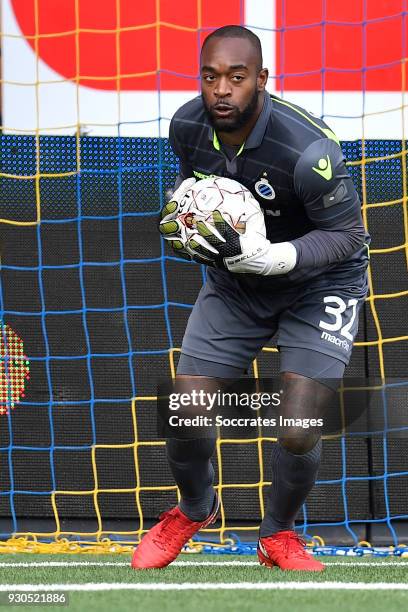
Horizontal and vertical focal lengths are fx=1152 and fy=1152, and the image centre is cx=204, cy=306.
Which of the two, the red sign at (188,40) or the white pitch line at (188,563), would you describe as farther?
the red sign at (188,40)

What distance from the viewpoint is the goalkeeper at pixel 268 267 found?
129 inches

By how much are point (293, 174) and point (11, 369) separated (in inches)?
85.3

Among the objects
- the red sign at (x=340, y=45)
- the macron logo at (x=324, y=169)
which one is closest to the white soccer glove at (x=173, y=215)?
the macron logo at (x=324, y=169)

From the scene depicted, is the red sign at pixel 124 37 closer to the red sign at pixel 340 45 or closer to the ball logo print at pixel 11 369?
the red sign at pixel 340 45

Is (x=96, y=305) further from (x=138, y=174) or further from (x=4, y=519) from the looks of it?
(x=4, y=519)

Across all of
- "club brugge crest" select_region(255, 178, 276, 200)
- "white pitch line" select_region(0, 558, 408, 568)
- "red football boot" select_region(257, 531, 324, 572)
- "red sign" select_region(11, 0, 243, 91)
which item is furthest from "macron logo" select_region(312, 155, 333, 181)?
"red sign" select_region(11, 0, 243, 91)

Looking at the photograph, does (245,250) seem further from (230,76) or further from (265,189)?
(230,76)

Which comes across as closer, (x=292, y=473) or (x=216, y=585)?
(x=216, y=585)

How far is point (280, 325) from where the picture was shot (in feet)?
11.8

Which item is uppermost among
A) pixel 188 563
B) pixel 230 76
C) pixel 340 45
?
pixel 340 45

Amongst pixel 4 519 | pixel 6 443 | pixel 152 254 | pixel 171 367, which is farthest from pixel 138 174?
pixel 4 519

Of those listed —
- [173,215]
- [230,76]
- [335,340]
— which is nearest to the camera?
[230,76]

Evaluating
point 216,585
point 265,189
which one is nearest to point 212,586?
point 216,585

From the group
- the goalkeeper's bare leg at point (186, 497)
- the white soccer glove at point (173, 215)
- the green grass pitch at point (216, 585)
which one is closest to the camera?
the green grass pitch at point (216, 585)
